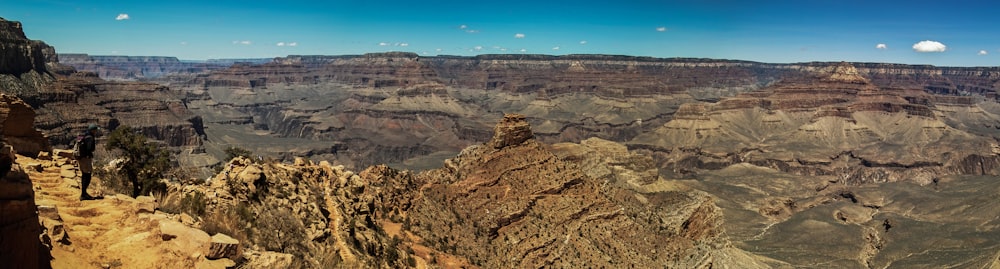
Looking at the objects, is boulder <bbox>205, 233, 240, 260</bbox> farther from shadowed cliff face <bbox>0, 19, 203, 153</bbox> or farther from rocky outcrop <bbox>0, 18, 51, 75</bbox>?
rocky outcrop <bbox>0, 18, 51, 75</bbox>

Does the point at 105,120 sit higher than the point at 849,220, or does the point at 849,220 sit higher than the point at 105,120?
Result: the point at 105,120

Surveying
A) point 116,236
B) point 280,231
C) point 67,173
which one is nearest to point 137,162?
point 67,173

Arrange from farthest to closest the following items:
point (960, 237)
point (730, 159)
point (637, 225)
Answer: point (730, 159) < point (960, 237) < point (637, 225)

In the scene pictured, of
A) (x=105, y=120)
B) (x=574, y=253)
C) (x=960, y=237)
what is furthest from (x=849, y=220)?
(x=105, y=120)

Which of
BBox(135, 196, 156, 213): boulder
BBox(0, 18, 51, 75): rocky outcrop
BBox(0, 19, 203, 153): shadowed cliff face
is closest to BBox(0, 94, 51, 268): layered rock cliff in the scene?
BBox(135, 196, 156, 213): boulder

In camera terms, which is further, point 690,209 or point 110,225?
point 690,209

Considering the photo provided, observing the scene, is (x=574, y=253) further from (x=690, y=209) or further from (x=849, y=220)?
(x=849, y=220)

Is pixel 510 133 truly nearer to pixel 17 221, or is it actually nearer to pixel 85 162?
pixel 85 162
